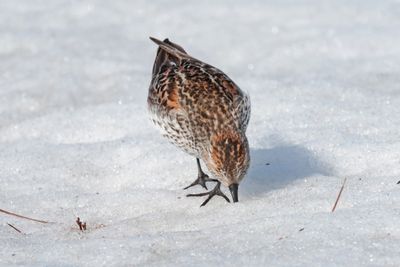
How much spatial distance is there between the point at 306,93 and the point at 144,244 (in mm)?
3610

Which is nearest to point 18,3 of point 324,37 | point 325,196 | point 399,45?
point 324,37

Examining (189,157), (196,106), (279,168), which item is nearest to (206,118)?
(196,106)

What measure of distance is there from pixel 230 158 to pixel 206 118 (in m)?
0.47

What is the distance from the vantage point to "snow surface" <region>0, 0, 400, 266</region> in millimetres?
5082

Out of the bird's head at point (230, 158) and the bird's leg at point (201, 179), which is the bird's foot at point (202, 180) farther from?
the bird's head at point (230, 158)

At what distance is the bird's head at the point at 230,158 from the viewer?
18.8 ft

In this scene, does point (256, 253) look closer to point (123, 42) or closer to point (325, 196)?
point (325, 196)

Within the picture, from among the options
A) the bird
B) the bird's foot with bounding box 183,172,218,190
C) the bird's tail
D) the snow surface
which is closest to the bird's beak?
the bird

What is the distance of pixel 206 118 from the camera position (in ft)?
20.0

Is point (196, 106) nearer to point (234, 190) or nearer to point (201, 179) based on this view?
point (201, 179)

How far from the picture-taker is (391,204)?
214 inches

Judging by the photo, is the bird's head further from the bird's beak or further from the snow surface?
the snow surface

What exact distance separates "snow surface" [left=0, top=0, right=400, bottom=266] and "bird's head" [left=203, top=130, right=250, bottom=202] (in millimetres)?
168

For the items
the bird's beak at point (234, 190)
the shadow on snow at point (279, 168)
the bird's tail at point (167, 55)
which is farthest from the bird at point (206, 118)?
the shadow on snow at point (279, 168)
